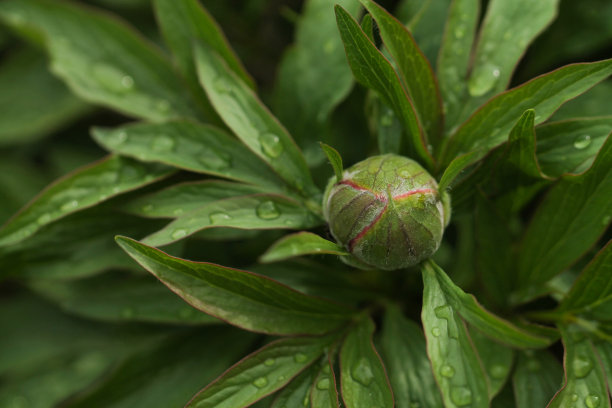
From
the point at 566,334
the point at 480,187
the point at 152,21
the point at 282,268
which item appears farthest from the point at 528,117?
the point at 152,21

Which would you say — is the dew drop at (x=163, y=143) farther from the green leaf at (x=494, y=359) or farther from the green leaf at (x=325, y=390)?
the green leaf at (x=494, y=359)

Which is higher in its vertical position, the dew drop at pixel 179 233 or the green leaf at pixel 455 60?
the green leaf at pixel 455 60

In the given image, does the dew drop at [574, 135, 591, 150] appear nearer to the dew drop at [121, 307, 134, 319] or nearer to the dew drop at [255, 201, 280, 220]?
the dew drop at [255, 201, 280, 220]

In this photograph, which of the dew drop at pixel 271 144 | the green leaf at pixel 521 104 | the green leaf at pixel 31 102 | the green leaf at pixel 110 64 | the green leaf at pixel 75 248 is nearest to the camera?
the green leaf at pixel 521 104

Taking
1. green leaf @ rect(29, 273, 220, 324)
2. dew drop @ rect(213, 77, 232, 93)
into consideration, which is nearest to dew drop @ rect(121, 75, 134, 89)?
dew drop @ rect(213, 77, 232, 93)

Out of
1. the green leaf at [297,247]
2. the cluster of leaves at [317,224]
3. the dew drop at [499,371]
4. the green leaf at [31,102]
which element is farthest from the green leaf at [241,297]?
the green leaf at [31,102]

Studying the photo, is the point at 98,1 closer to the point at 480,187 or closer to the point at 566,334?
the point at 480,187

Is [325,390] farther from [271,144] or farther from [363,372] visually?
[271,144]

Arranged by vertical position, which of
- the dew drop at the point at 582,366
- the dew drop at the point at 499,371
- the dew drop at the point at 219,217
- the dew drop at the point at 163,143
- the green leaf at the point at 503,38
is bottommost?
the dew drop at the point at 499,371
